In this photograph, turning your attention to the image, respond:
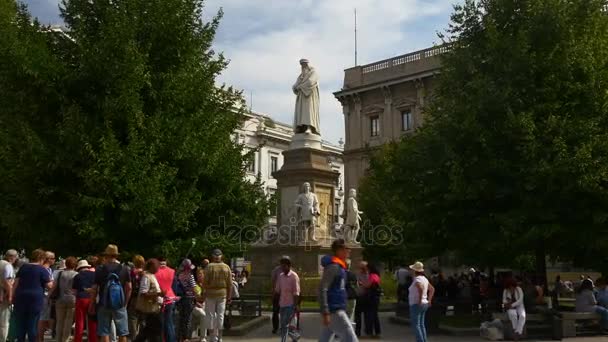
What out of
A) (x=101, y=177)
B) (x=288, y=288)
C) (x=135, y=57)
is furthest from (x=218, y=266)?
(x=135, y=57)

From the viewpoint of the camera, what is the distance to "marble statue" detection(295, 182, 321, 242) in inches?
955

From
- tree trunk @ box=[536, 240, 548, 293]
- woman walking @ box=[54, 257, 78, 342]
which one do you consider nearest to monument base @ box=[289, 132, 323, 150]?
tree trunk @ box=[536, 240, 548, 293]

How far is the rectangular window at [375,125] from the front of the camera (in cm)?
5682

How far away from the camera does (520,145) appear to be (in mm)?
16641

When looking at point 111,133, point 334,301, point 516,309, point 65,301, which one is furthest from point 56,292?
point 516,309

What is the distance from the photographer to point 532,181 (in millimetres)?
16141

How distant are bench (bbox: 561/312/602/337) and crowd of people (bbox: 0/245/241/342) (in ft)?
24.4

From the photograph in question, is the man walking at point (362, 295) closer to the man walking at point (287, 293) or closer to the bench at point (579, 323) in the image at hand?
the man walking at point (287, 293)

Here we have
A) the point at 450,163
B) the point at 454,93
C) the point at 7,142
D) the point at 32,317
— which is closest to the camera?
the point at 32,317

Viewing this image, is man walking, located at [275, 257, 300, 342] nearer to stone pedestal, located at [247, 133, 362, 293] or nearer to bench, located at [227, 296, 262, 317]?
bench, located at [227, 296, 262, 317]

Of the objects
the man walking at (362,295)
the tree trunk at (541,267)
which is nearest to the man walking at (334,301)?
the man walking at (362,295)

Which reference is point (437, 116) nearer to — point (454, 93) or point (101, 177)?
point (454, 93)

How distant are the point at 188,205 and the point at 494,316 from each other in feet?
23.2

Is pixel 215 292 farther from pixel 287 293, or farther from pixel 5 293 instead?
pixel 5 293
